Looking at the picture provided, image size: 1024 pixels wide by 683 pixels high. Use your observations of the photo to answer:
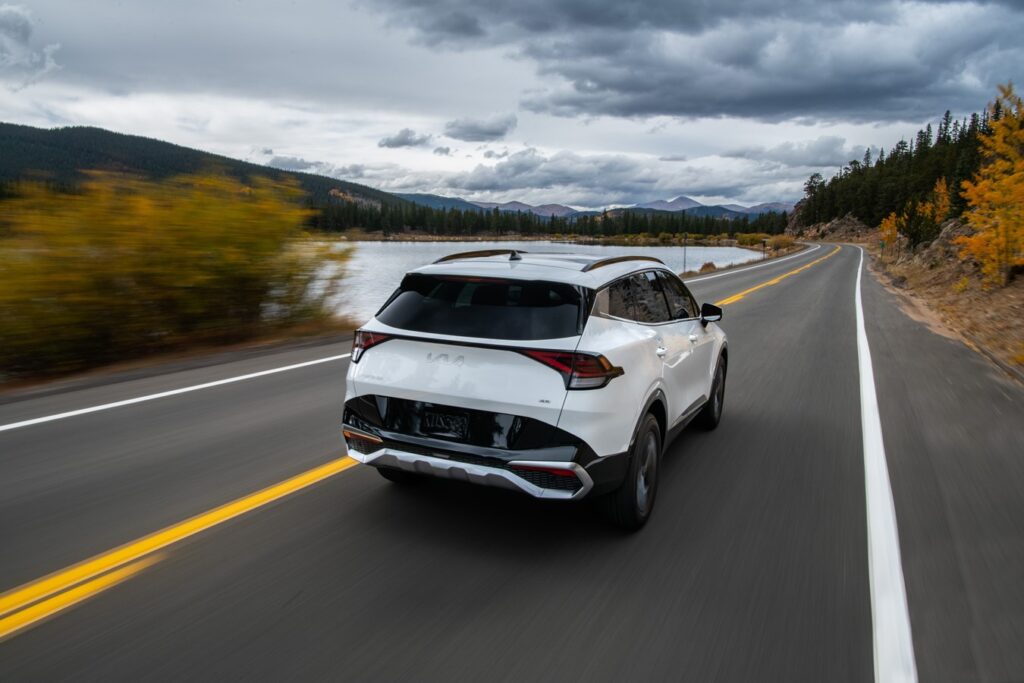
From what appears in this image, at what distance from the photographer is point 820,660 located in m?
2.80

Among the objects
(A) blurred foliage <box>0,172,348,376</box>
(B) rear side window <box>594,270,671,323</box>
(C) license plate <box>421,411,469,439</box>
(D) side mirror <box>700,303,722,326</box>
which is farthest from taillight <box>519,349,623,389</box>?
(A) blurred foliage <box>0,172,348,376</box>

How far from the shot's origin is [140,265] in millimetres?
8648

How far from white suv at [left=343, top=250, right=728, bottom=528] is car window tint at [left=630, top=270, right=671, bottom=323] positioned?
0.10 m

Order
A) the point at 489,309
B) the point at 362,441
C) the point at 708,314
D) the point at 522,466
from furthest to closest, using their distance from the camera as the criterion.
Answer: the point at 708,314
the point at 362,441
the point at 489,309
the point at 522,466

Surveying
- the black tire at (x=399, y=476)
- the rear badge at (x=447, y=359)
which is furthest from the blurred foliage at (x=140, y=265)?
the rear badge at (x=447, y=359)

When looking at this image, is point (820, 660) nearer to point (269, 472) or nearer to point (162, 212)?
point (269, 472)

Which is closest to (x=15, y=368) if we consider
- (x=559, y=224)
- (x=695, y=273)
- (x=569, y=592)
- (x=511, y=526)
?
(x=511, y=526)

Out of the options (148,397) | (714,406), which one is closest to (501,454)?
(714,406)

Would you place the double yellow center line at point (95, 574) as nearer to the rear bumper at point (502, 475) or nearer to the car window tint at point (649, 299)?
the rear bumper at point (502, 475)

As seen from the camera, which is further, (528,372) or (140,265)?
(140,265)

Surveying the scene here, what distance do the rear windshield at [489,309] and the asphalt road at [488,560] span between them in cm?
114

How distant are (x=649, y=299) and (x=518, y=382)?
1.53 metres

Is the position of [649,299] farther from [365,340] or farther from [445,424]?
[365,340]

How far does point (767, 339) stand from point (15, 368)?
10.9m
